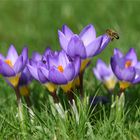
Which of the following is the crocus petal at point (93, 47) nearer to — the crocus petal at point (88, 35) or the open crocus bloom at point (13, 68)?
the crocus petal at point (88, 35)

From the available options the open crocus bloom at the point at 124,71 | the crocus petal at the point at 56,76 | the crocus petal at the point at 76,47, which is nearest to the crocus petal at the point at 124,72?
the open crocus bloom at the point at 124,71

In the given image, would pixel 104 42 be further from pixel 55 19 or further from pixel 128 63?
pixel 55 19

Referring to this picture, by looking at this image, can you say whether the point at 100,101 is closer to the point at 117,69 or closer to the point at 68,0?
the point at 117,69

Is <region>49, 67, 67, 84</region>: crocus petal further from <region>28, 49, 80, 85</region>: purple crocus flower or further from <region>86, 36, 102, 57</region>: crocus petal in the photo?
<region>86, 36, 102, 57</region>: crocus petal

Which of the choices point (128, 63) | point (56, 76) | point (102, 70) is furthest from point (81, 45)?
point (102, 70)

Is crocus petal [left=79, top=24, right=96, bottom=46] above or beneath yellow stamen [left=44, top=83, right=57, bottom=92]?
above

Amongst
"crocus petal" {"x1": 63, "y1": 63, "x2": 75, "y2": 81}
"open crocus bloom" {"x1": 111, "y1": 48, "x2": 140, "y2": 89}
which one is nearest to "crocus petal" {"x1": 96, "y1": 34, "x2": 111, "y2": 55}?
"open crocus bloom" {"x1": 111, "y1": 48, "x2": 140, "y2": 89}
